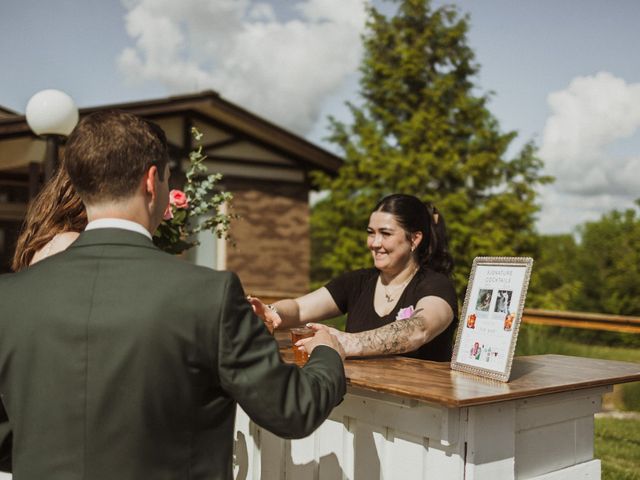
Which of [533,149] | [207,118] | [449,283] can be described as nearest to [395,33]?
[533,149]

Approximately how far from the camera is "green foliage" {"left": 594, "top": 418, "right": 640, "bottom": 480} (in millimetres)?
4745

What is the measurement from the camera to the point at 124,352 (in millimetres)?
1236

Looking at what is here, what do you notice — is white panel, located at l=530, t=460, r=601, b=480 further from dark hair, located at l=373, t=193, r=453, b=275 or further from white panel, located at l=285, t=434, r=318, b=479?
dark hair, located at l=373, t=193, r=453, b=275

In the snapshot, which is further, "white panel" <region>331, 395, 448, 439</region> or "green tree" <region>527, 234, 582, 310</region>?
"green tree" <region>527, 234, 582, 310</region>

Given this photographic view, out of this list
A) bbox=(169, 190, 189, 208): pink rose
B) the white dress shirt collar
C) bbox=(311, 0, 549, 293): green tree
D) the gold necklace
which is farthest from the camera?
bbox=(311, 0, 549, 293): green tree

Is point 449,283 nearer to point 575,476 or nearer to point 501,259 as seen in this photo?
point 501,259

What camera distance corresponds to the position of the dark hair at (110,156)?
133 centimetres

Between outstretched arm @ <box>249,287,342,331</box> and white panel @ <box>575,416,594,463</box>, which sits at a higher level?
outstretched arm @ <box>249,287,342,331</box>

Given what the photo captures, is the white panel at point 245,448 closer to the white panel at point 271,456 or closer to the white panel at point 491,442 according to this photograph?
the white panel at point 271,456

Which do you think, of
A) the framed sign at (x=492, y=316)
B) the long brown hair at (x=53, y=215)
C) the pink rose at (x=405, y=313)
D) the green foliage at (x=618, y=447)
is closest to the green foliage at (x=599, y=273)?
the green foliage at (x=618, y=447)

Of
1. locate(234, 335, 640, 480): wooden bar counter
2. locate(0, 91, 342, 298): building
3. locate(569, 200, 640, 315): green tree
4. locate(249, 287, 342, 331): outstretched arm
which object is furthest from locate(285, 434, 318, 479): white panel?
locate(569, 200, 640, 315): green tree

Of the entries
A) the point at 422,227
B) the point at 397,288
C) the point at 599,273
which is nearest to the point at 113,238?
the point at 397,288

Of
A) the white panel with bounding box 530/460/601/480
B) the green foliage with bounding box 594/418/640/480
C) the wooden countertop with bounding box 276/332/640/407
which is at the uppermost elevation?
the wooden countertop with bounding box 276/332/640/407

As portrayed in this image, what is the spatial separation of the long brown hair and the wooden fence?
531 cm
